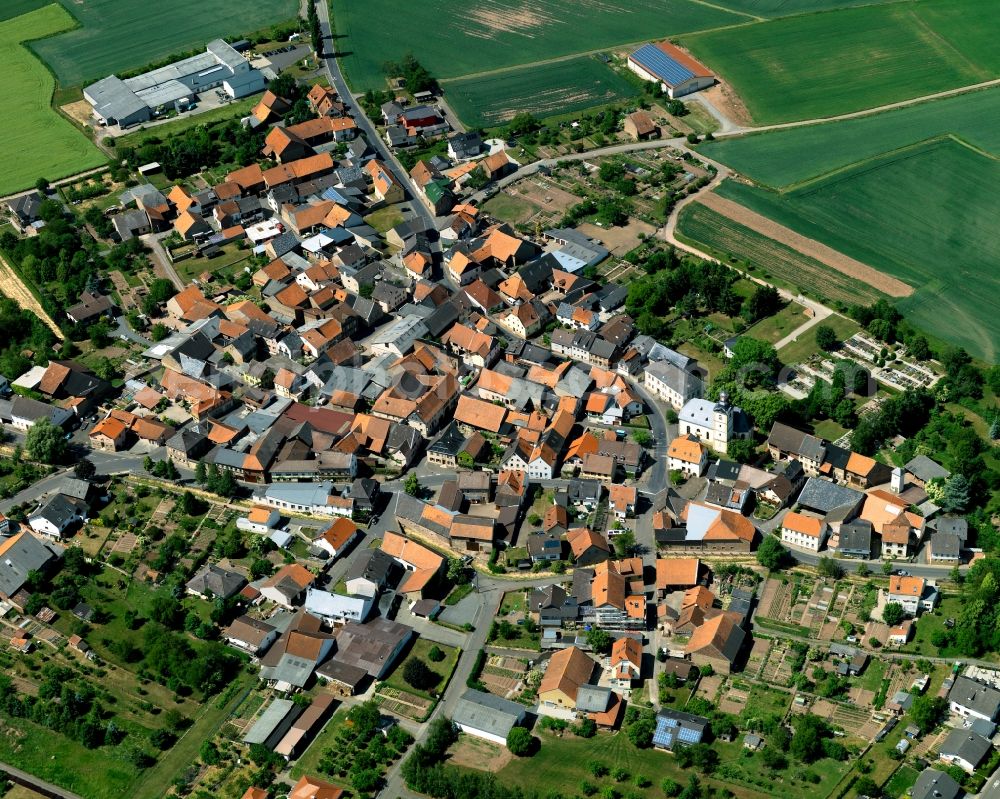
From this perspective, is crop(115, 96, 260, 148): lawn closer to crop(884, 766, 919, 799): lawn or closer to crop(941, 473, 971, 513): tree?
Result: crop(941, 473, 971, 513): tree

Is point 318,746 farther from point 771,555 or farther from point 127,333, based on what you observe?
point 127,333

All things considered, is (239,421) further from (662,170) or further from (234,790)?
(662,170)

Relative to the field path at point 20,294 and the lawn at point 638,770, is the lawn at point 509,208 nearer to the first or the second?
the field path at point 20,294

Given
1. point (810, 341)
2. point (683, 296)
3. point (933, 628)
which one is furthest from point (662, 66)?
point (933, 628)

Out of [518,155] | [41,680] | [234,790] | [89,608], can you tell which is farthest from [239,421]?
[518,155]

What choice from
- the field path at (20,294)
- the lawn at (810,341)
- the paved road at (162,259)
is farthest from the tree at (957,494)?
the field path at (20,294)

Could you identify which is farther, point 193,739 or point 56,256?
point 56,256

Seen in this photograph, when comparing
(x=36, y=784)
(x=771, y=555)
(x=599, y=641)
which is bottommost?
(x=36, y=784)
